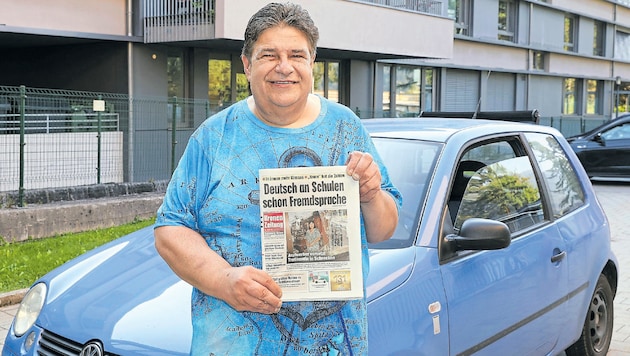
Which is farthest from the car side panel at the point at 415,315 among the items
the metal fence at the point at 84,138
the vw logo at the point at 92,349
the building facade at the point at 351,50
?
the metal fence at the point at 84,138

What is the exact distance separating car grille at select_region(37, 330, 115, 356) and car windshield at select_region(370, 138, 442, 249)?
1309mm

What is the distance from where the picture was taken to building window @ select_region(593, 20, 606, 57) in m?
40.1

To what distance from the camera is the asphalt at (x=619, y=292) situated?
19.0ft

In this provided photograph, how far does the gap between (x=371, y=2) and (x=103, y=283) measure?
18.9 m

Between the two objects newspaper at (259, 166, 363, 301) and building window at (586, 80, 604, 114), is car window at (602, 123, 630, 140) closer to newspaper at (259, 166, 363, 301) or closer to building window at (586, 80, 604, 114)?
newspaper at (259, 166, 363, 301)

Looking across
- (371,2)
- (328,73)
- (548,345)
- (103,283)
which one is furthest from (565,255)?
(328,73)

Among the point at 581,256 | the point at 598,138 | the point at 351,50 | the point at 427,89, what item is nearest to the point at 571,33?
the point at 427,89

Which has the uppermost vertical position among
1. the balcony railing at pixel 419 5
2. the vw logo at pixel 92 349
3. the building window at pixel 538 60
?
the balcony railing at pixel 419 5

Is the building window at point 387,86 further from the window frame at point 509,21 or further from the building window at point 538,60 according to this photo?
the building window at point 538,60

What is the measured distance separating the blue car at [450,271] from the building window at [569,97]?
109 feet

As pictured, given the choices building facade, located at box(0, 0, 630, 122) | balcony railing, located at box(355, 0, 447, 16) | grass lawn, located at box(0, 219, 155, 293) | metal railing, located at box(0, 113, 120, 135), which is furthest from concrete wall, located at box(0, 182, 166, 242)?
balcony railing, located at box(355, 0, 447, 16)

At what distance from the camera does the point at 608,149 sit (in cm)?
1816

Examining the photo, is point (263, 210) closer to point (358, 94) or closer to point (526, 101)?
point (358, 94)

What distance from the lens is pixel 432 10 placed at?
944 inches
